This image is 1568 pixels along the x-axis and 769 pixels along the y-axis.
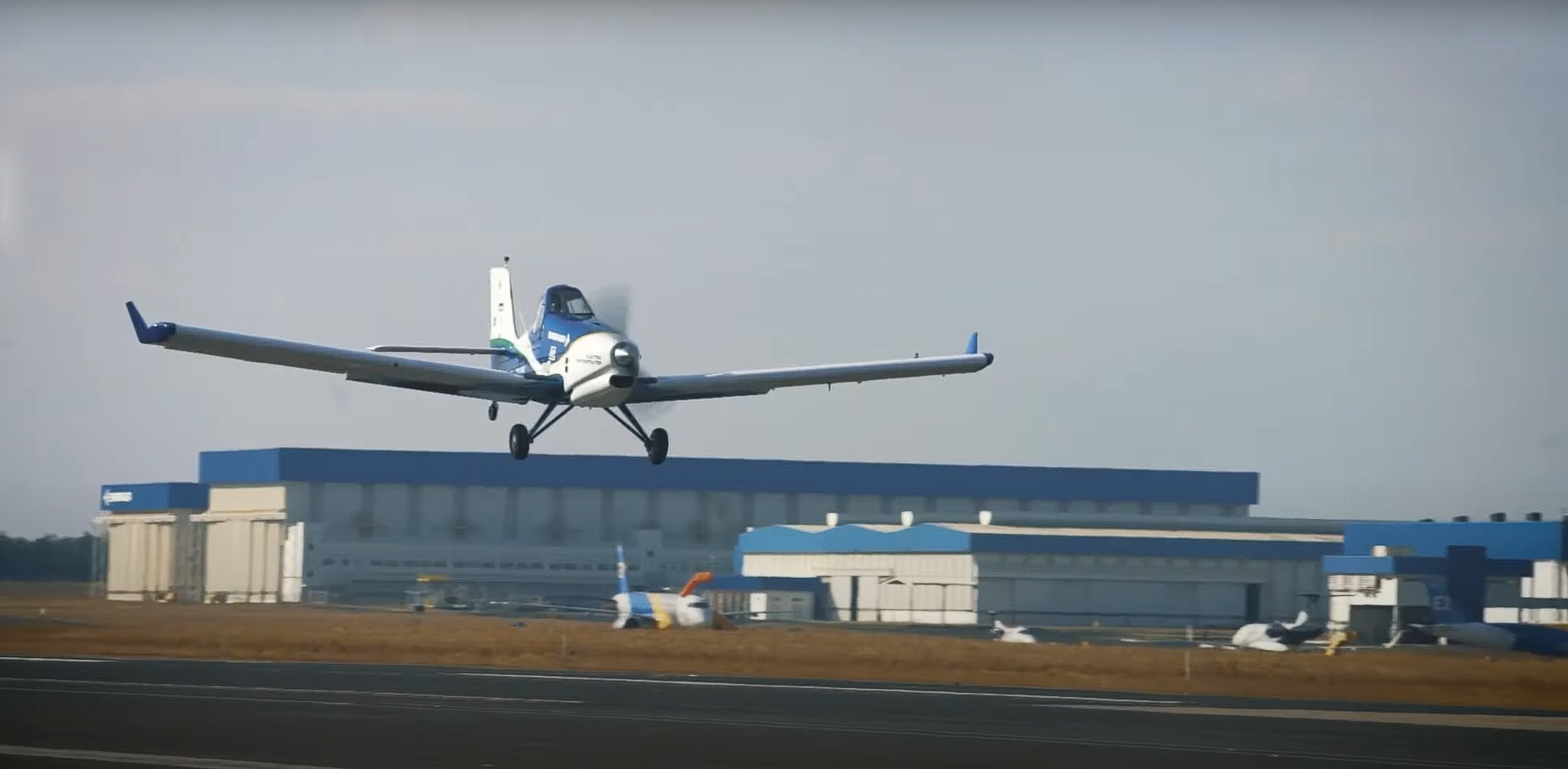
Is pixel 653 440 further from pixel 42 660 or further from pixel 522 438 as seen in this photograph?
pixel 42 660

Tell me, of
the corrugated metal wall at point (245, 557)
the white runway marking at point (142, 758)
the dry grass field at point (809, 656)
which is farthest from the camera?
the corrugated metal wall at point (245, 557)

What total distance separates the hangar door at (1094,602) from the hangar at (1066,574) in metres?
0.04

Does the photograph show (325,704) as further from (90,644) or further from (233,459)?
(233,459)

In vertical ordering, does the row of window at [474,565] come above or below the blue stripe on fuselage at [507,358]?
below

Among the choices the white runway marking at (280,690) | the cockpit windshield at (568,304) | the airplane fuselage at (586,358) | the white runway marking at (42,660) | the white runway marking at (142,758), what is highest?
the cockpit windshield at (568,304)

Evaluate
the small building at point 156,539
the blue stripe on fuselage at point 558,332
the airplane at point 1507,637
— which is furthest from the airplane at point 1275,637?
the small building at point 156,539

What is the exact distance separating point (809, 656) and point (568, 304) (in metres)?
21.3

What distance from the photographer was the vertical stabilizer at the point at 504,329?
44.0 metres

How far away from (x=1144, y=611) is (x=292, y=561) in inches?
1830

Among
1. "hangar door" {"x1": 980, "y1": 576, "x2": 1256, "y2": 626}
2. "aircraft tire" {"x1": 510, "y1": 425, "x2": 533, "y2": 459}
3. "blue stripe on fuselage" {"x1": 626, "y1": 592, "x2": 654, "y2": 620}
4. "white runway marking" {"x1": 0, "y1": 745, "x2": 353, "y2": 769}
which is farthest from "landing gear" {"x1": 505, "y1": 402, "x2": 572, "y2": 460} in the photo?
"hangar door" {"x1": 980, "y1": 576, "x2": 1256, "y2": 626}

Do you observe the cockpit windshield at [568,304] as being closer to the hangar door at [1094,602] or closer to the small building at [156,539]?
the hangar door at [1094,602]

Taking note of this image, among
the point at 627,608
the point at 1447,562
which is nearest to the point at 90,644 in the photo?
the point at 627,608

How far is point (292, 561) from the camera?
349 feet

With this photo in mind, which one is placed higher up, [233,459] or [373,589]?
[233,459]
